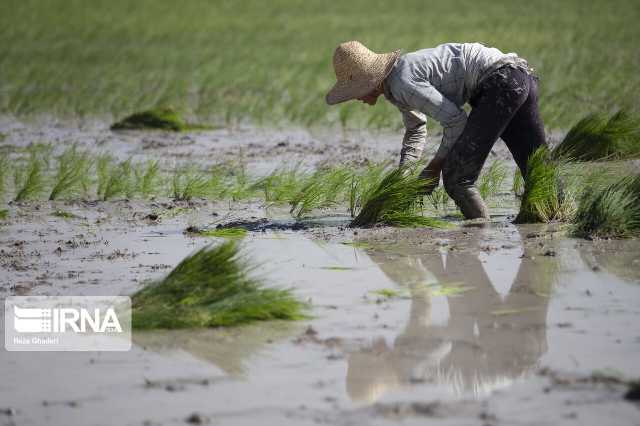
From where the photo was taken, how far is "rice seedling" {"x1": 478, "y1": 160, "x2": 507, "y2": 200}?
6633 millimetres

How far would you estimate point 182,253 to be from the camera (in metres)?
5.60

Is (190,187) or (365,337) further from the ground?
(190,187)

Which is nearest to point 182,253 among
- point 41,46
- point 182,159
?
point 182,159

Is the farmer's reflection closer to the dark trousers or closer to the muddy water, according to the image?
the muddy water

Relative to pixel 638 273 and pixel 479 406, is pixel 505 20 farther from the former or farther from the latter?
pixel 479 406

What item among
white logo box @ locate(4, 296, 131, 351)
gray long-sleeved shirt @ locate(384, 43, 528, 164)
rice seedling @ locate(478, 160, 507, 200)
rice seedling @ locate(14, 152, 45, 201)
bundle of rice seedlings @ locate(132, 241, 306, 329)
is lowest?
white logo box @ locate(4, 296, 131, 351)

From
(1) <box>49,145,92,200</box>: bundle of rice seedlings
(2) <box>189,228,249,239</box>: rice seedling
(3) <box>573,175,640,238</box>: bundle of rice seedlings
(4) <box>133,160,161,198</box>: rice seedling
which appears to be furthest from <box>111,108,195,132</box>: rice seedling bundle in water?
(3) <box>573,175,640,238</box>: bundle of rice seedlings

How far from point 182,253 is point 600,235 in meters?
2.04

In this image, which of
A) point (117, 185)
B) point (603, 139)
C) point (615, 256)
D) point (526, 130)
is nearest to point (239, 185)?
point (117, 185)

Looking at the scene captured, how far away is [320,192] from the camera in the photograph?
20.9 feet

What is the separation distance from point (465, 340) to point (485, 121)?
190 cm

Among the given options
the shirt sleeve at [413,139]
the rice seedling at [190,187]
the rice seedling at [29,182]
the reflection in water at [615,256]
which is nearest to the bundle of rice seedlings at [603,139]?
the shirt sleeve at [413,139]

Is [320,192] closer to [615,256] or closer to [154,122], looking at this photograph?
→ [615,256]

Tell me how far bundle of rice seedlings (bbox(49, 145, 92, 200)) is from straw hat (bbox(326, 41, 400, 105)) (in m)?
2.26
